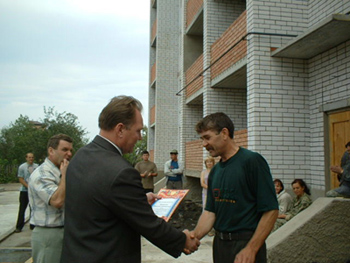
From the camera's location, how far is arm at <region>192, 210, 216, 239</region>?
305 cm

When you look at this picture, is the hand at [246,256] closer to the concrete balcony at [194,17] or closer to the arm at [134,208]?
the arm at [134,208]

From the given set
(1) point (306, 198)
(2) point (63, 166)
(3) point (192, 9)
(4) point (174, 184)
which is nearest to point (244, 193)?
(2) point (63, 166)

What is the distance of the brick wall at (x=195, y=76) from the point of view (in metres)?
12.4

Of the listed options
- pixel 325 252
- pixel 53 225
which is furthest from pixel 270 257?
pixel 53 225

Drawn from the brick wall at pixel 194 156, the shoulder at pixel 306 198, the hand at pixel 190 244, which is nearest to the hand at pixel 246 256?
the hand at pixel 190 244

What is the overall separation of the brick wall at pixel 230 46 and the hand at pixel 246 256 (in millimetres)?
6251

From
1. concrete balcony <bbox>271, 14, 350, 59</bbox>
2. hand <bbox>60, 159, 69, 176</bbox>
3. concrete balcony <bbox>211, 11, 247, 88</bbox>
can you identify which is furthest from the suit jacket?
concrete balcony <bbox>211, 11, 247, 88</bbox>

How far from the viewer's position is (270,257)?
483cm

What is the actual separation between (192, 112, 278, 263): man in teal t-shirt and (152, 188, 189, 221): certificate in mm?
725

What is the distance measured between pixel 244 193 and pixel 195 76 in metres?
10.5

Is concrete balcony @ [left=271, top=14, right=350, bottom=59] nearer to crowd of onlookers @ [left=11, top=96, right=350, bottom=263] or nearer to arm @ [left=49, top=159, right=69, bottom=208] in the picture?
crowd of onlookers @ [left=11, top=96, right=350, bottom=263]

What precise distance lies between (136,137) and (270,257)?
3287 mm

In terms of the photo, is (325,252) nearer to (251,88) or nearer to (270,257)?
(270,257)

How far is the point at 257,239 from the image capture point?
2596mm
